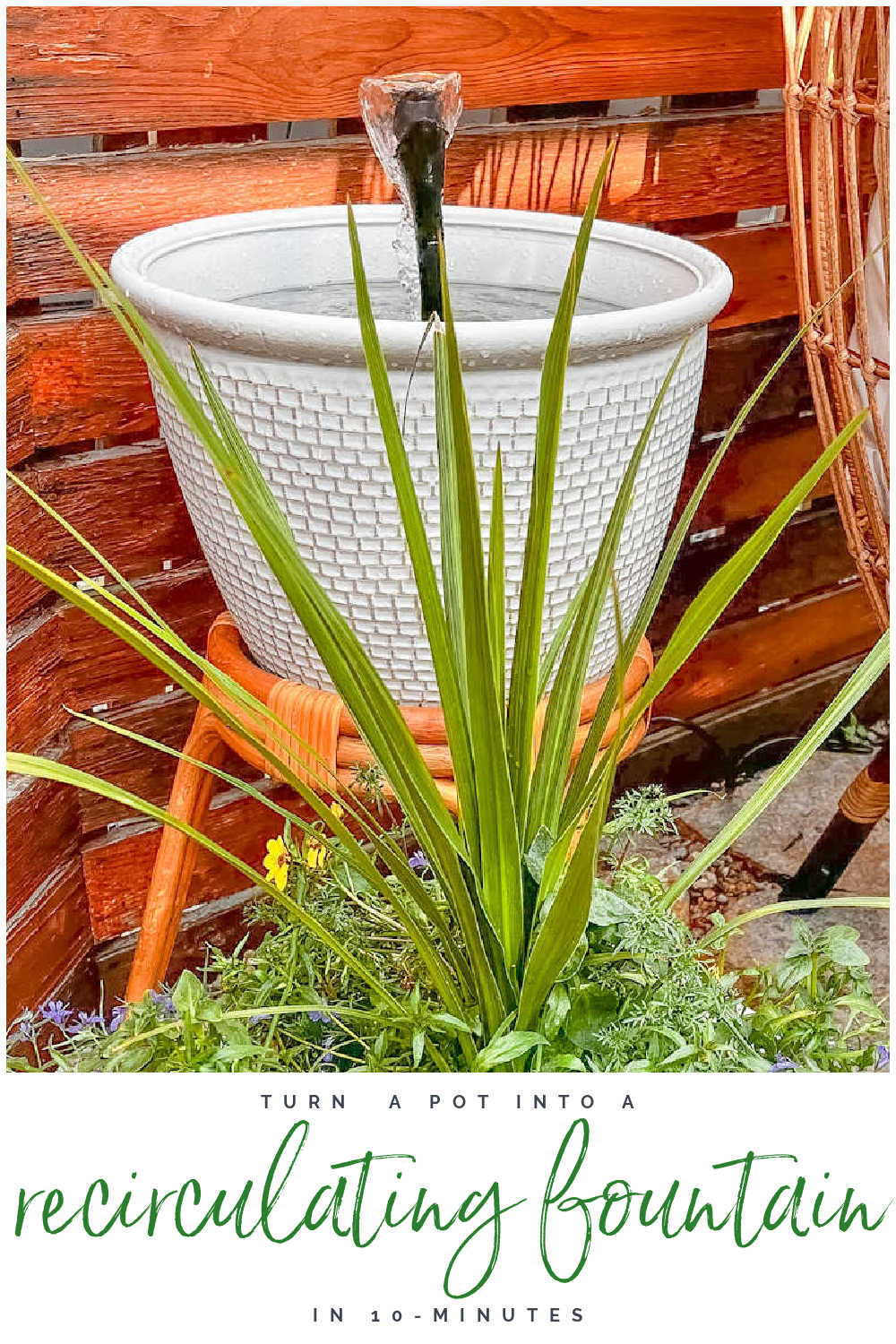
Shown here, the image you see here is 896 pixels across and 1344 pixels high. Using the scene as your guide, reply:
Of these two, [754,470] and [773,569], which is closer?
[754,470]

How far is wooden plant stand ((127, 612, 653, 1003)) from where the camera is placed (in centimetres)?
76

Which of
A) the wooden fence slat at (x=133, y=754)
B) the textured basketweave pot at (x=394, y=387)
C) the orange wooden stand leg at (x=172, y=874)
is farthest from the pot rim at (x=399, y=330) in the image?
the wooden fence slat at (x=133, y=754)

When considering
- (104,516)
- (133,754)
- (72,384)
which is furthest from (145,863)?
(72,384)

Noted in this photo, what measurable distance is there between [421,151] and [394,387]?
0.62 feet

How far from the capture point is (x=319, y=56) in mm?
1016

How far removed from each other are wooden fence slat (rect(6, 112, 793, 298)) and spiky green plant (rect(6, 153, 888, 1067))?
1.49ft

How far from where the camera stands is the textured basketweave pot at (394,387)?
0.67 metres

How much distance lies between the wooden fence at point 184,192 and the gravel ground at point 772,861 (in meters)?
0.48

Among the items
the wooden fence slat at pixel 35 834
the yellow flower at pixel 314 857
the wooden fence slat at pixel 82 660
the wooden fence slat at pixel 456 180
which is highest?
the wooden fence slat at pixel 456 180

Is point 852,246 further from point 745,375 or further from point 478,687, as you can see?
point 478,687

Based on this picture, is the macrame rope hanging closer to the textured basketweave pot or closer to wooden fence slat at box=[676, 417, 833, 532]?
the textured basketweave pot

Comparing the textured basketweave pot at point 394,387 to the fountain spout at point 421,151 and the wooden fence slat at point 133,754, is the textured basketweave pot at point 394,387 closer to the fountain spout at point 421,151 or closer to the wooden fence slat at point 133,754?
the fountain spout at point 421,151

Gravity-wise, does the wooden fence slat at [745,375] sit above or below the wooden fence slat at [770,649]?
above
